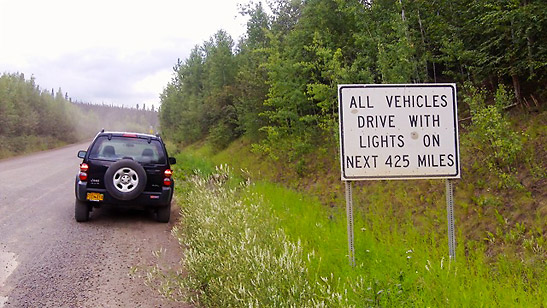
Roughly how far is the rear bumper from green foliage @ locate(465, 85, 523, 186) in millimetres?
6098

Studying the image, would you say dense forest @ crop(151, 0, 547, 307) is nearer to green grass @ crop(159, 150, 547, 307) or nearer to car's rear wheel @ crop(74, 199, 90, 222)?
green grass @ crop(159, 150, 547, 307)

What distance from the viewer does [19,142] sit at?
112 feet

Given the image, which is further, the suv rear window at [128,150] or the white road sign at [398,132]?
the suv rear window at [128,150]

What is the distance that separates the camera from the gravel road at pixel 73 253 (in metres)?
4.42

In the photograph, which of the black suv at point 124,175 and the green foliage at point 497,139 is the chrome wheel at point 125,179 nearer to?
the black suv at point 124,175

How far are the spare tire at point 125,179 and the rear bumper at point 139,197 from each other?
0.94 ft

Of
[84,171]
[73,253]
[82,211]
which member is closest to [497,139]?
[73,253]

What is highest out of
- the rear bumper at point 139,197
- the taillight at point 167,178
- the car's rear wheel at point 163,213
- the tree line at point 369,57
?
the tree line at point 369,57

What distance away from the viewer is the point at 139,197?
7.75m

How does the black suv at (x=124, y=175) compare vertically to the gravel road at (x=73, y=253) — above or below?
above

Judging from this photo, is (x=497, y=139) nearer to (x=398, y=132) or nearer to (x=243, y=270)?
(x=398, y=132)

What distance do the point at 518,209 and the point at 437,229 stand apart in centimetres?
122

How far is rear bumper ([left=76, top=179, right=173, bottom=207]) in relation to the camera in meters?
7.52

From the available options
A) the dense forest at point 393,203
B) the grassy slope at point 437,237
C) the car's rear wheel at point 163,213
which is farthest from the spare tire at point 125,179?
the grassy slope at point 437,237
